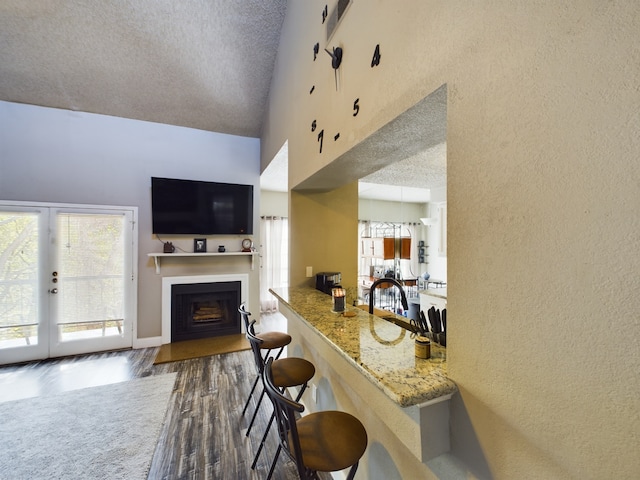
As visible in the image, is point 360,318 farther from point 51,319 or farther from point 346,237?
point 51,319

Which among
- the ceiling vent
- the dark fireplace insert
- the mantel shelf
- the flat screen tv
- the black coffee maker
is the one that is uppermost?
the ceiling vent

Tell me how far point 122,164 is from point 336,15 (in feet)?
12.1

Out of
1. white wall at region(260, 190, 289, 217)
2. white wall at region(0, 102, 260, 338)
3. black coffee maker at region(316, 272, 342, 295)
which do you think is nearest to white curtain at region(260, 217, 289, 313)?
white wall at region(260, 190, 289, 217)

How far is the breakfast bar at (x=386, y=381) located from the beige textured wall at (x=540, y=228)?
0.28ft

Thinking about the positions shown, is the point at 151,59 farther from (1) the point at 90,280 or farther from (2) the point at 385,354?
(2) the point at 385,354

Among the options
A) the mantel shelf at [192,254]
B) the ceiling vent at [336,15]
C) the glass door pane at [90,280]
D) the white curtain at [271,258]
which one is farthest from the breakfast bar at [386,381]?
the white curtain at [271,258]

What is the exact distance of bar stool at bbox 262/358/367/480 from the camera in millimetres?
1067

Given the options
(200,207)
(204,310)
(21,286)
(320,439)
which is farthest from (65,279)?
(320,439)

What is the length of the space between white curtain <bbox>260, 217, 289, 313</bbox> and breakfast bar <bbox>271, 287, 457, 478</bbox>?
3987 millimetres

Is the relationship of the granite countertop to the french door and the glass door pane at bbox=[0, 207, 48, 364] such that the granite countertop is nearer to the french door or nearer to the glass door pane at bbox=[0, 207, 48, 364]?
the french door

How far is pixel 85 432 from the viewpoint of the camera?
2.19 meters

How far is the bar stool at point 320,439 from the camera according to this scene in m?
1.07

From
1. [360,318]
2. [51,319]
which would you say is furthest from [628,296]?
[51,319]

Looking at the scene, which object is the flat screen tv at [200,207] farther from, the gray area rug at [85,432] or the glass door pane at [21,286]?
the gray area rug at [85,432]
